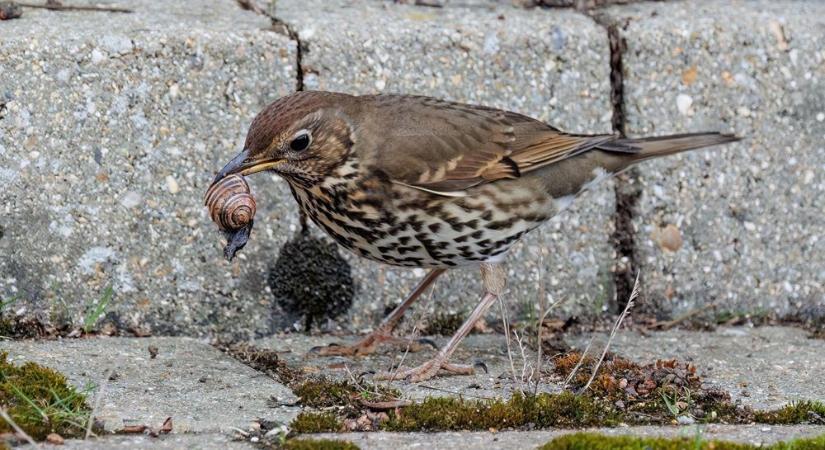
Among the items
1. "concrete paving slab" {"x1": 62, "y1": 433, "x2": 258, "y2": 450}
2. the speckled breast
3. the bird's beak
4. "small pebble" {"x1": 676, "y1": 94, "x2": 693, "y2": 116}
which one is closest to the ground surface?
"concrete paving slab" {"x1": 62, "y1": 433, "x2": 258, "y2": 450}

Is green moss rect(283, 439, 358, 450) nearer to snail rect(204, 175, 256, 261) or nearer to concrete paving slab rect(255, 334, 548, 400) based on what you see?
concrete paving slab rect(255, 334, 548, 400)

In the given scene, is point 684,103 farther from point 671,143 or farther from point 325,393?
point 325,393

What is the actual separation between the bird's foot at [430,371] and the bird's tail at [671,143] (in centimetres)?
125

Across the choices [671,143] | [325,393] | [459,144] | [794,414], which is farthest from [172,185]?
[794,414]

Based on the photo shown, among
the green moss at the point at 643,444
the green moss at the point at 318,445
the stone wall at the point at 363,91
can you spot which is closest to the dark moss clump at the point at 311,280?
the stone wall at the point at 363,91

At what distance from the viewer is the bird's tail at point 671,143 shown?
565 centimetres

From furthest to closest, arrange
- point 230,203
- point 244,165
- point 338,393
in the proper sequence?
1. point 230,203
2. point 244,165
3. point 338,393

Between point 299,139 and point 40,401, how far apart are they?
1.46m

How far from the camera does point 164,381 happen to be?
477 cm

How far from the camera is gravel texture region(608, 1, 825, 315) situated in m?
6.02

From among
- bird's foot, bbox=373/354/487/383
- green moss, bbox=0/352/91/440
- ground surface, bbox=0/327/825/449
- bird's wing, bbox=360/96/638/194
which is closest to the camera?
green moss, bbox=0/352/91/440

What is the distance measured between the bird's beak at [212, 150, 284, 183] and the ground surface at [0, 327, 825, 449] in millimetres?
794

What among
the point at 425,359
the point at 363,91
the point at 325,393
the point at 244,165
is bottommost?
the point at 425,359

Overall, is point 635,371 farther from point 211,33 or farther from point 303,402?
point 211,33
